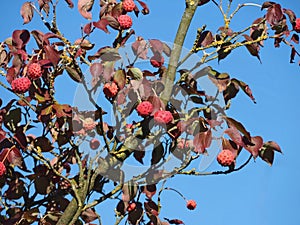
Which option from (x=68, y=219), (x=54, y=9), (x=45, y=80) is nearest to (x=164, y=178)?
(x=68, y=219)

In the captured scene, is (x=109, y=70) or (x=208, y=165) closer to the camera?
(x=109, y=70)

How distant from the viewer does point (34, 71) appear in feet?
6.15

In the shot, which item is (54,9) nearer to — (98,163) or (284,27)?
(98,163)

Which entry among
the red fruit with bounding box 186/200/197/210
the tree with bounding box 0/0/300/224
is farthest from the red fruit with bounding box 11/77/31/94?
the red fruit with bounding box 186/200/197/210

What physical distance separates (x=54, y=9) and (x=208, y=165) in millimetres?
784

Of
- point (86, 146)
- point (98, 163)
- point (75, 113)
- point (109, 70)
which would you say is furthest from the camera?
point (86, 146)

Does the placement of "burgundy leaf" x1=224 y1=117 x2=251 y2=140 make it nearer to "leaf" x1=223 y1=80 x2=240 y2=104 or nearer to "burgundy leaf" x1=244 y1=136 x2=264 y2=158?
"burgundy leaf" x1=244 y1=136 x2=264 y2=158

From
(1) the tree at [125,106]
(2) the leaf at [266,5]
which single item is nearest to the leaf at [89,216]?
(1) the tree at [125,106]

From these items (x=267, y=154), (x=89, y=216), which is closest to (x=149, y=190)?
(x=89, y=216)

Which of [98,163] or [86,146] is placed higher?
[86,146]

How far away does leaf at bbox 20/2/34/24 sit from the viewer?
2201mm

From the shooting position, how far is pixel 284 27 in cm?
219

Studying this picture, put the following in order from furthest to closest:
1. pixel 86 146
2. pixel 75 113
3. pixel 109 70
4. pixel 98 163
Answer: pixel 86 146
pixel 75 113
pixel 98 163
pixel 109 70

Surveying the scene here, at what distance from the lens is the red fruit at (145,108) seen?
179cm
